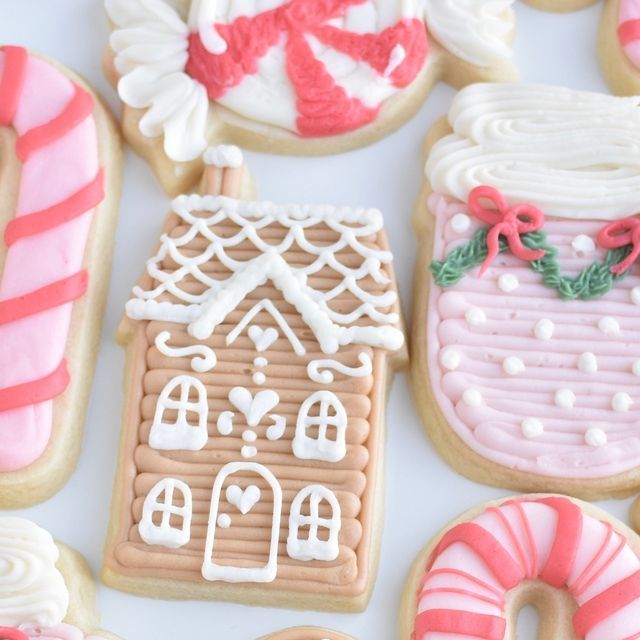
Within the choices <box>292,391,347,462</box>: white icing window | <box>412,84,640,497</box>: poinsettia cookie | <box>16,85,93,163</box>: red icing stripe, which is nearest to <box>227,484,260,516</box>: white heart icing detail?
<box>292,391,347,462</box>: white icing window

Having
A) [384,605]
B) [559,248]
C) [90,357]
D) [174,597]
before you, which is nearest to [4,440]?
[90,357]

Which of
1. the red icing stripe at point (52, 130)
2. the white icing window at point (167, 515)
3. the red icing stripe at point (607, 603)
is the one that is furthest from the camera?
the red icing stripe at point (52, 130)

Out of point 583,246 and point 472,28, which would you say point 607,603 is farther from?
point 472,28

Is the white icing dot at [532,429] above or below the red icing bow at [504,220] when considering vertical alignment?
below

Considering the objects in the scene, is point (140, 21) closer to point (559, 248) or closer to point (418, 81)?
point (418, 81)

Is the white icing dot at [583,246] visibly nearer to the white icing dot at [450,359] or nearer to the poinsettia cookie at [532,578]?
the white icing dot at [450,359]

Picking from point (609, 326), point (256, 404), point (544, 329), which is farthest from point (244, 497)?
point (609, 326)

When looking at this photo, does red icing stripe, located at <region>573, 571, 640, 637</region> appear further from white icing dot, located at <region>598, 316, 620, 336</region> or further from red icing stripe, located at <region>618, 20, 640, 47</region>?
red icing stripe, located at <region>618, 20, 640, 47</region>

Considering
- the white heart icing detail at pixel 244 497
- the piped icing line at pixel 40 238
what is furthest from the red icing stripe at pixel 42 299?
the white heart icing detail at pixel 244 497
